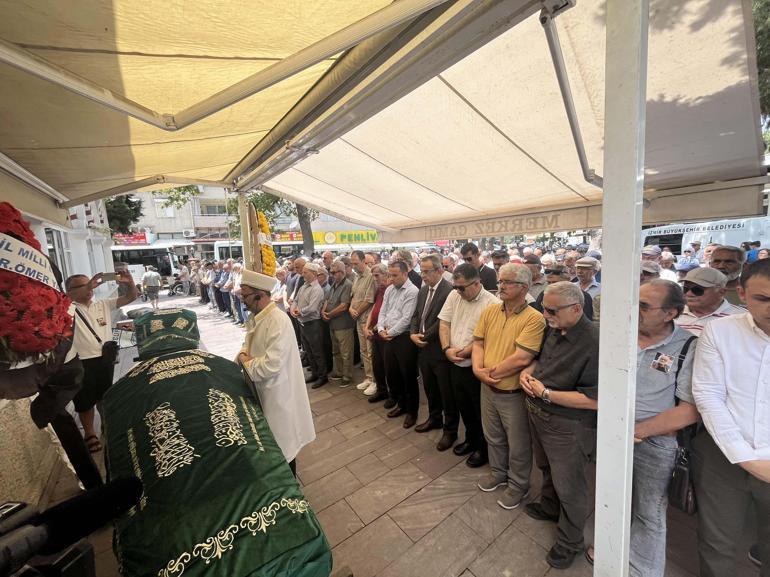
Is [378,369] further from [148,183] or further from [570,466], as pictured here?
[148,183]

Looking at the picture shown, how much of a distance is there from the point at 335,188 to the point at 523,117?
3.76 m

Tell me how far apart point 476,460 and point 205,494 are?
2.58 metres

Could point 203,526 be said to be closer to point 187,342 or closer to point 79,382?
point 79,382

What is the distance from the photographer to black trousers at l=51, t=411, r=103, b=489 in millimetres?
2332

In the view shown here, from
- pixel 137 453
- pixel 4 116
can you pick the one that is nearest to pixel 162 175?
pixel 4 116

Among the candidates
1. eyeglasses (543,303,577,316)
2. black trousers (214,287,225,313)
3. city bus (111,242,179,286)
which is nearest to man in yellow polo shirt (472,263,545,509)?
eyeglasses (543,303,577,316)

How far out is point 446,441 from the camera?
3482 millimetres

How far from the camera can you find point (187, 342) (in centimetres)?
273

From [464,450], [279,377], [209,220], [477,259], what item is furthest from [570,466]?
[209,220]

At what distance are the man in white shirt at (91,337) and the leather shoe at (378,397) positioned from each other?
303cm

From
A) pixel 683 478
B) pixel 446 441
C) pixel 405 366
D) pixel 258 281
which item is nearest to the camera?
pixel 683 478

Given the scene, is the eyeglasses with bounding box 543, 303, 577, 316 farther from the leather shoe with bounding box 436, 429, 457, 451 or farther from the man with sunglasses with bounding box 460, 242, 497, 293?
the man with sunglasses with bounding box 460, 242, 497, 293

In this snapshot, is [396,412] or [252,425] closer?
[252,425]

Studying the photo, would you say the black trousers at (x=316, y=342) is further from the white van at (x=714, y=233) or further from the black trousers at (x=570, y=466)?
the white van at (x=714, y=233)
